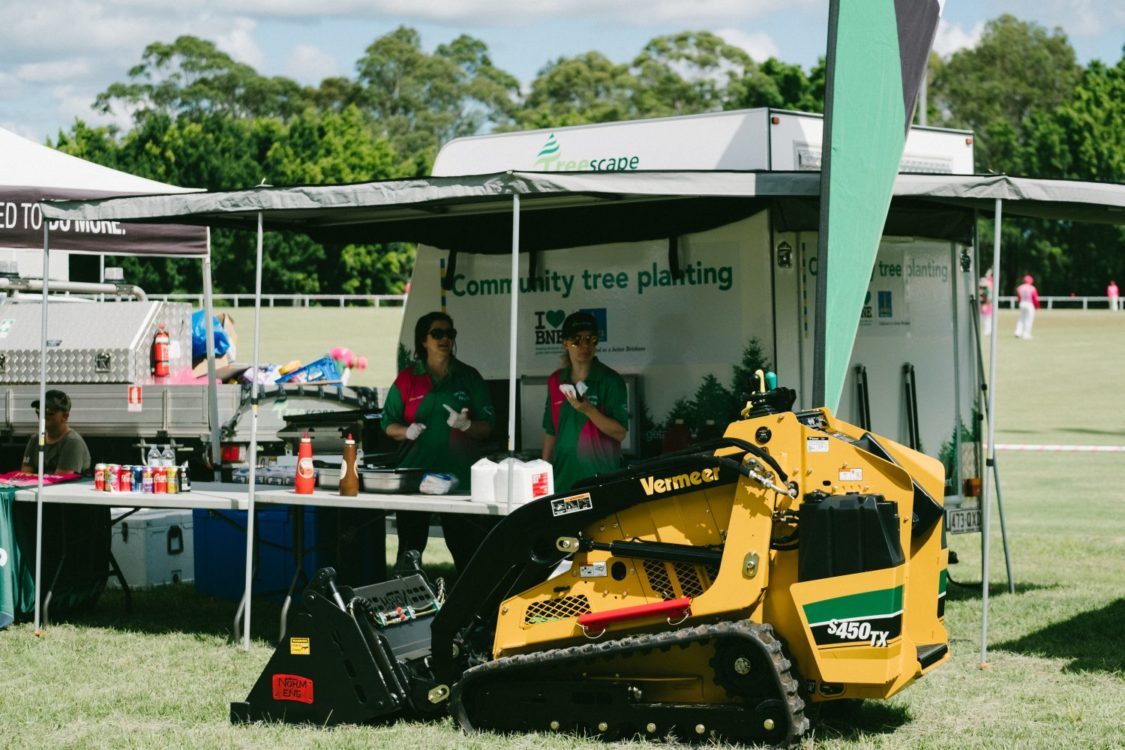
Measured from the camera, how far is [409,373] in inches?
361

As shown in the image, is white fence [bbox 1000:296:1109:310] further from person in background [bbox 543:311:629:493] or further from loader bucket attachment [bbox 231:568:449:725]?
loader bucket attachment [bbox 231:568:449:725]

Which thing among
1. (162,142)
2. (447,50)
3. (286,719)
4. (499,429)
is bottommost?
(286,719)

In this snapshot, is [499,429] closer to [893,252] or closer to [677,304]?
[677,304]

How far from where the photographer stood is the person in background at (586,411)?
26.9 ft

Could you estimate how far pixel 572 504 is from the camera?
613cm

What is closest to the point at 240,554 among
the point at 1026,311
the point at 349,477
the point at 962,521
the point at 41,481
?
the point at 41,481

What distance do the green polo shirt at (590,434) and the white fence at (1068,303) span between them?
146ft

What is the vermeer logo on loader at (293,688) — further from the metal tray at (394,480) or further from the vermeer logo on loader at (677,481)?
the metal tray at (394,480)

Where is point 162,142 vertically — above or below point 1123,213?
above

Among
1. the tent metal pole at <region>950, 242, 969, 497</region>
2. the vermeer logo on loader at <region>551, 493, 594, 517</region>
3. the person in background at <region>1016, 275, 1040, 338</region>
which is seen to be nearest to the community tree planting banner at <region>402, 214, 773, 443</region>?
the tent metal pole at <region>950, 242, 969, 497</region>

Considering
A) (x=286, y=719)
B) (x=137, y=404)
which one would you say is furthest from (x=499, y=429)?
(x=286, y=719)

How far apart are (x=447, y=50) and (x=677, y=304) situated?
94434mm

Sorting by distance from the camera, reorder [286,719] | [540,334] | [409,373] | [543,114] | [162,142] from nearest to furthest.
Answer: [286,719] < [409,373] < [540,334] < [162,142] < [543,114]

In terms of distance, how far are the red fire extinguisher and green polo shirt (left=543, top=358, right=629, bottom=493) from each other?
351cm
